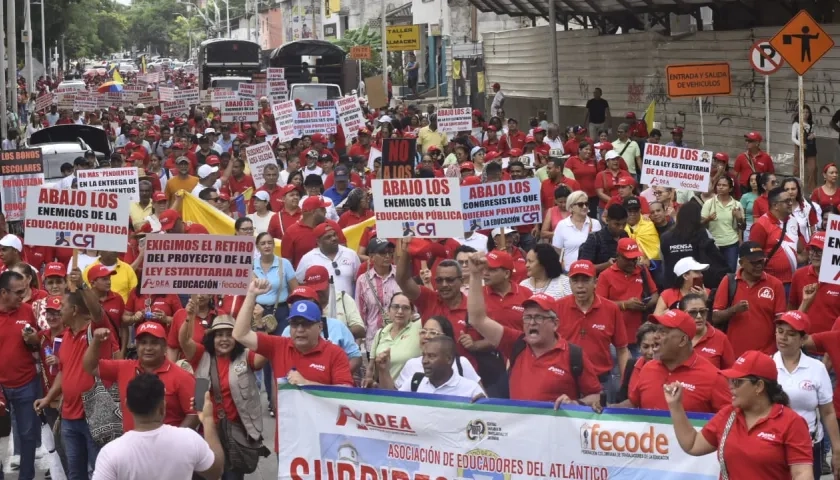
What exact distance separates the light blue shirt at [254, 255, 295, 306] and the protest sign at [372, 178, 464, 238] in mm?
1123

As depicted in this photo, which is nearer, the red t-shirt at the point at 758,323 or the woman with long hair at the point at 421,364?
the woman with long hair at the point at 421,364

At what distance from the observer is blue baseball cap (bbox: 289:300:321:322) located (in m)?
8.08

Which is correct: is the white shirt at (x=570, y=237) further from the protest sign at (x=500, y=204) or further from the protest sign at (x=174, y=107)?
the protest sign at (x=174, y=107)

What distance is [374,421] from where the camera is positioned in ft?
25.5

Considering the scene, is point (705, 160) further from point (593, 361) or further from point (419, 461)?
point (419, 461)

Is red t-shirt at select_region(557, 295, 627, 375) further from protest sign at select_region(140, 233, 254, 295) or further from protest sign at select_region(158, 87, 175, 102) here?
protest sign at select_region(158, 87, 175, 102)

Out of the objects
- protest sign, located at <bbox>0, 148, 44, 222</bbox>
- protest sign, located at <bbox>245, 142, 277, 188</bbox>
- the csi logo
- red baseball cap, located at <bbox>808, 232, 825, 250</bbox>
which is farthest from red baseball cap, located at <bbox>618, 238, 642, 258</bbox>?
protest sign, located at <bbox>245, 142, 277, 188</bbox>

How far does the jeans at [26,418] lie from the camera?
31.9 feet

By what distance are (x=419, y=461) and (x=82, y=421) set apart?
230 cm

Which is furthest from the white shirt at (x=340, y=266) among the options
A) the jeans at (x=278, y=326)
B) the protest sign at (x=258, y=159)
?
the protest sign at (x=258, y=159)

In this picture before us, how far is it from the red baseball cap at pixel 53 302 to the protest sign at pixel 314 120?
14916mm

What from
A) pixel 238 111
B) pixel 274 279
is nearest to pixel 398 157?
pixel 274 279

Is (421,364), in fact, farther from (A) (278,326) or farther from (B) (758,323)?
(A) (278,326)

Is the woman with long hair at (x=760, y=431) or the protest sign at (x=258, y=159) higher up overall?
the protest sign at (x=258, y=159)
